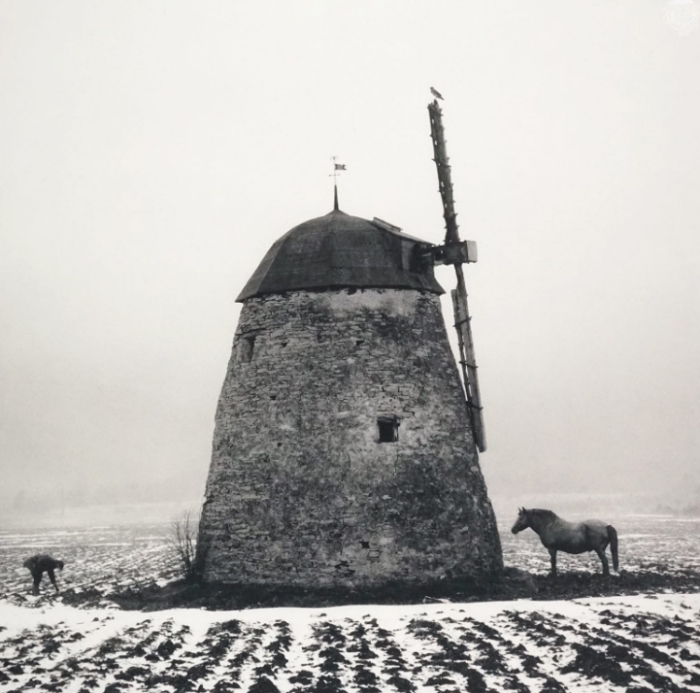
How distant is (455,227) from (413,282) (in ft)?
5.63

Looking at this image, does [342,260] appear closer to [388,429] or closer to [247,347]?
[247,347]

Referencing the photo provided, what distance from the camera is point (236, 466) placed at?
16125mm

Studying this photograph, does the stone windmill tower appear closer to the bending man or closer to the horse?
the horse

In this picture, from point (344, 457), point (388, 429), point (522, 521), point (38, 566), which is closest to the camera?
point (344, 457)

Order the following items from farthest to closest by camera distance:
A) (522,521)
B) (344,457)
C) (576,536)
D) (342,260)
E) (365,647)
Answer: (522,521) < (342,260) < (576,536) < (344,457) < (365,647)

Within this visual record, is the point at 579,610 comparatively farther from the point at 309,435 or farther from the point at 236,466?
the point at 236,466

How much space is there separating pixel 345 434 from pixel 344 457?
1.48 feet

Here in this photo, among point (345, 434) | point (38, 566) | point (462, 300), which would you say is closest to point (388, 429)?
point (345, 434)

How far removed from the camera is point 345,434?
50.5 ft

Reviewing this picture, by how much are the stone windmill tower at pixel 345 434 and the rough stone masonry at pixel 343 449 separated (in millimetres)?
27

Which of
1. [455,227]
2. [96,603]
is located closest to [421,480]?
[455,227]

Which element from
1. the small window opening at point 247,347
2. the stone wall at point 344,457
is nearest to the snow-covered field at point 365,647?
the stone wall at point 344,457

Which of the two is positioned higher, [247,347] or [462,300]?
[462,300]

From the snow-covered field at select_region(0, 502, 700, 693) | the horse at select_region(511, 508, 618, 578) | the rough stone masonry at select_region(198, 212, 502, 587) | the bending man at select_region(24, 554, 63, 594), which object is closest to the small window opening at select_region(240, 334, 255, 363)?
the rough stone masonry at select_region(198, 212, 502, 587)
